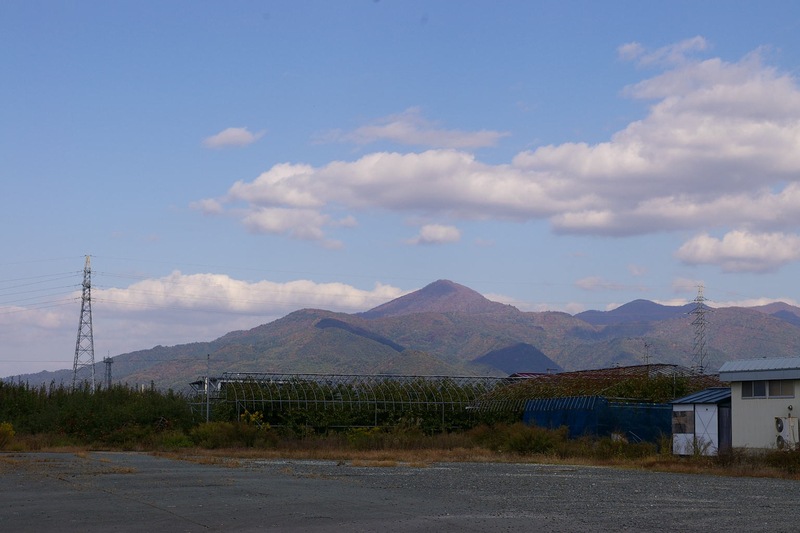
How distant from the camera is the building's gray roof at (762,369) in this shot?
30.2 m

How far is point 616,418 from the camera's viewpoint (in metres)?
37.3

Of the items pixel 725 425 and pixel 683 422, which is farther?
pixel 683 422

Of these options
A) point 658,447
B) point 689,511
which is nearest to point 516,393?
point 658,447

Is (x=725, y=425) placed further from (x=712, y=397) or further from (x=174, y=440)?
(x=174, y=440)

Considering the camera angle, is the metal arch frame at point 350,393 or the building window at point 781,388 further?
the metal arch frame at point 350,393

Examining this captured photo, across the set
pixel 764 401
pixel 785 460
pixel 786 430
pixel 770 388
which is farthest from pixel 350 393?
pixel 785 460

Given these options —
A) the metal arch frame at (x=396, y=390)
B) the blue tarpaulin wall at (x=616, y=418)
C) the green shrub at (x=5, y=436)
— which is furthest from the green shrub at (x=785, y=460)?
the green shrub at (x=5, y=436)

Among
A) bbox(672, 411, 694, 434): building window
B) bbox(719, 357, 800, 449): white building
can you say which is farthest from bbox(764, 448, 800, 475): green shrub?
bbox(672, 411, 694, 434): building window

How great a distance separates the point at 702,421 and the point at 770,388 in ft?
12.6

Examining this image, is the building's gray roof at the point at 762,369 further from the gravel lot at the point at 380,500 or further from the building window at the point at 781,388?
the gravel lot at the point at 380,500

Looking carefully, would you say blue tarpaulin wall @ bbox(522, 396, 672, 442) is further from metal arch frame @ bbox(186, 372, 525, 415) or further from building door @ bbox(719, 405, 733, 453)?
metal arch frame @ bbox(186, 372, 525, 415)

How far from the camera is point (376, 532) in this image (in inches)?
497

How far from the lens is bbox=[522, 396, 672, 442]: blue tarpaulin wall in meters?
37.2

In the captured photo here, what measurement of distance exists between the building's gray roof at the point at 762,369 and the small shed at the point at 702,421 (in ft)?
5.54
